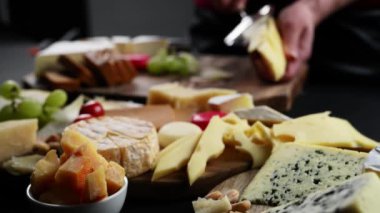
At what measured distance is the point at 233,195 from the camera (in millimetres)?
1315

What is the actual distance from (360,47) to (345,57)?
0.06 meters

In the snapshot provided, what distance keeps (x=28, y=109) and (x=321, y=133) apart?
763 mm

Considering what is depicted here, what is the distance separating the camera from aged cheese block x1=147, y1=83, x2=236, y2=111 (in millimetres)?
1911

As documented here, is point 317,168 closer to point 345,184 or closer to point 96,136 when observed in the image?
point 345,184

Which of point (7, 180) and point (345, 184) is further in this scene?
point (7, 180)

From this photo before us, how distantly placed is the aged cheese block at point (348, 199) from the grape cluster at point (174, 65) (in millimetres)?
1250

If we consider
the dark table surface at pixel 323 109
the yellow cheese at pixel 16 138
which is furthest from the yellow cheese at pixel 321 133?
the yellow cheese at pixel 16 138

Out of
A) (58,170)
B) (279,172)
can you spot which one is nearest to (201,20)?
(279,172)

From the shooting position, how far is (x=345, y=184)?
1066mm

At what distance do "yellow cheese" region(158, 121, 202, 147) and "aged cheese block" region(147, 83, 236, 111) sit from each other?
0.86ft

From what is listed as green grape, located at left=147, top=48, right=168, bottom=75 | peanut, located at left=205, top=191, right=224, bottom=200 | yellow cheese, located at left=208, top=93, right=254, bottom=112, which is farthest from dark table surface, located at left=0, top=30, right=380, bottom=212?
green grape, located at left=147, top=48, right=168, bottom=75

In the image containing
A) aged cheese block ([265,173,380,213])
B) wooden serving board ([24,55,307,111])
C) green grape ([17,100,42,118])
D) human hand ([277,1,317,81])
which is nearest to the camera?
aged cheese block ([265,173,380,213])

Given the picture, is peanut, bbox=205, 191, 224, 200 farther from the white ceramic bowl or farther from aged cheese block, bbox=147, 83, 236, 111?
aged cheese block, bbox=147, 83, 236, 111

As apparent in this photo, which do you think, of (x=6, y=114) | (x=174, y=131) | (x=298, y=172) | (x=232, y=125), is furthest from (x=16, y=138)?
(x=298, y=172)
